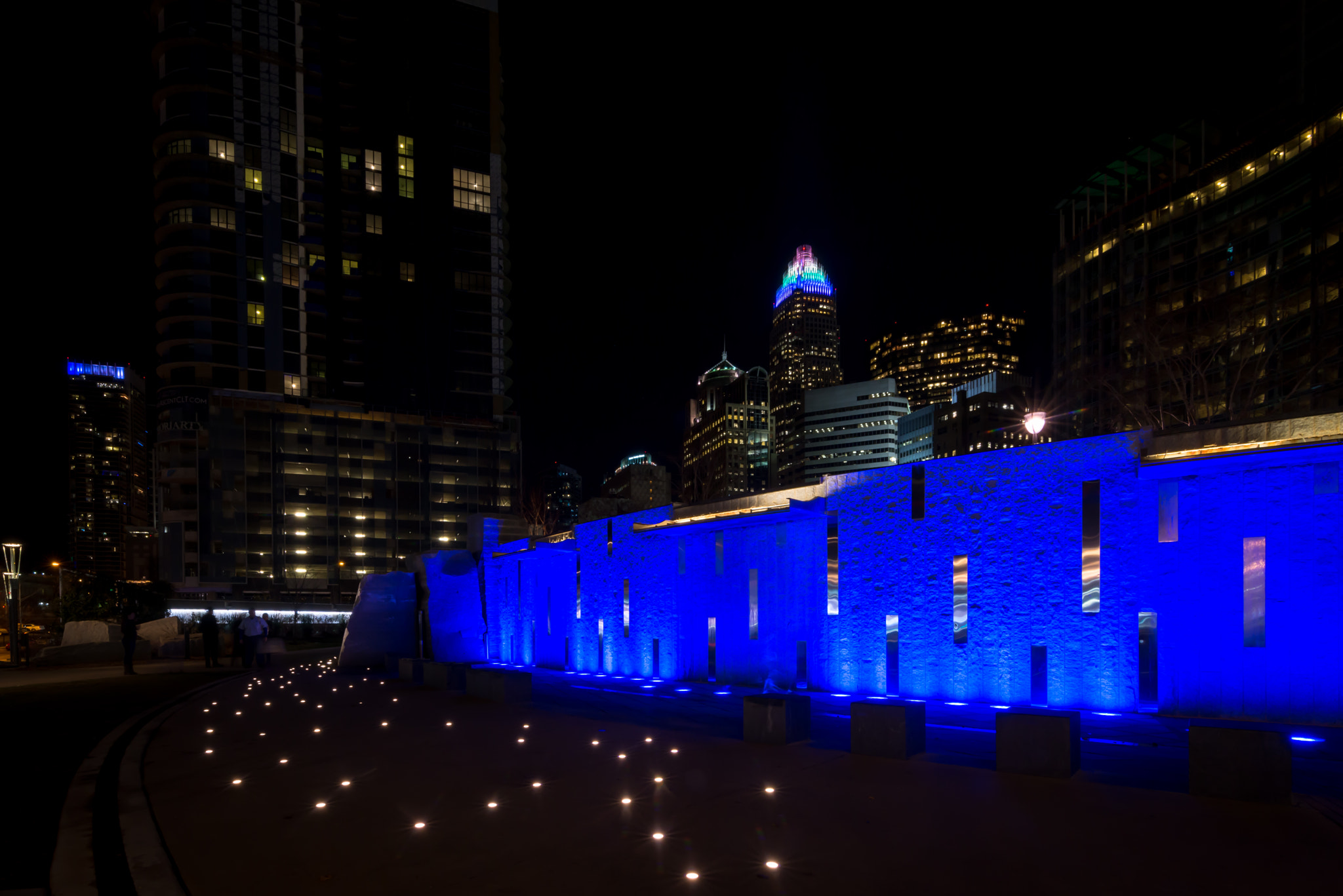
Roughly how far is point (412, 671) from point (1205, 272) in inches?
3041

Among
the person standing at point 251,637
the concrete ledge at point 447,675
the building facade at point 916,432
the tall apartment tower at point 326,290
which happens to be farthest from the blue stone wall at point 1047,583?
the building facade at point 916,432

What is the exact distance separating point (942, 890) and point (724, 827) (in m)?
1.73

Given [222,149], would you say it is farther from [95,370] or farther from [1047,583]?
[95,370]

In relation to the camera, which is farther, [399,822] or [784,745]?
[784,745]

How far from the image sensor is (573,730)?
32.1ft

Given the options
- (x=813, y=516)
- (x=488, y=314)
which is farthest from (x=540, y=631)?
(x=488, y=314)

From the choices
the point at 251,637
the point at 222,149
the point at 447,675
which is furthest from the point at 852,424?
the point at 447,675

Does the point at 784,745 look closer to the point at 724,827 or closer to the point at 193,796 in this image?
the point at 724,827

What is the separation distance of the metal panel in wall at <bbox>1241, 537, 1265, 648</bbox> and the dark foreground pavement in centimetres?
142

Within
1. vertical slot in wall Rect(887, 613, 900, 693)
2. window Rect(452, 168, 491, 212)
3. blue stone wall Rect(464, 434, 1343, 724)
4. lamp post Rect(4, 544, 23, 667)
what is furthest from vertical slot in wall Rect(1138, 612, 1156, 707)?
window Rect(452, 168, 491, 212)

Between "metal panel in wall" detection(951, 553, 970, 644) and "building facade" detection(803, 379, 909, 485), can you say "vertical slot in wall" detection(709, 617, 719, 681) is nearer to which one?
"metal panel in wall" detection(951, 553, 970, 644)

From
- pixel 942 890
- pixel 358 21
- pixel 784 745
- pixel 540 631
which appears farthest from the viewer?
pixel 358 21

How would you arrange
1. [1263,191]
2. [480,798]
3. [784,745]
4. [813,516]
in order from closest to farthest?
[480,798], [784,745], [813,516], [1263,191]

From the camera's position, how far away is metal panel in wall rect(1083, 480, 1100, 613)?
10242mm
